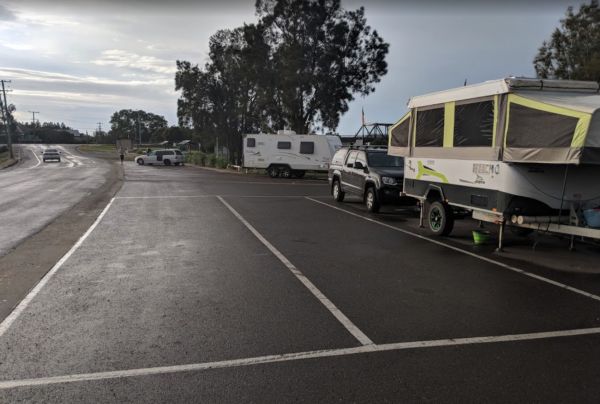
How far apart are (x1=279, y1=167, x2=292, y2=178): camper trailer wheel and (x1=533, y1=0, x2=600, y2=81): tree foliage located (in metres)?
15.8

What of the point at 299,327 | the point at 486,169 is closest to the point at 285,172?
→ the point at 486,169

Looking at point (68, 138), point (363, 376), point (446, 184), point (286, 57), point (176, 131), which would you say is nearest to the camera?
point (363, 376)

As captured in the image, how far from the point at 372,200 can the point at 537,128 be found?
6.84m

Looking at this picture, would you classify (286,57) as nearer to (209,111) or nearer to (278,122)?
(278,122)

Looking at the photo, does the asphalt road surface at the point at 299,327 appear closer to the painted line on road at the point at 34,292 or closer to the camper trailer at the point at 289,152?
the painted line on road at the point at 34,292

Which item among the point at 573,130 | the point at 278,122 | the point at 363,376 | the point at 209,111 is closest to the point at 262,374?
the point at 363,376

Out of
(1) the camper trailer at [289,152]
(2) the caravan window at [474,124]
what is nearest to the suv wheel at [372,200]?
(2) the caravan window at [474,124]

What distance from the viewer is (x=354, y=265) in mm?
7590

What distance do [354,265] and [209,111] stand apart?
38.6 m

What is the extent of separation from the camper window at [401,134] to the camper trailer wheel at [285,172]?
1938 centimetres

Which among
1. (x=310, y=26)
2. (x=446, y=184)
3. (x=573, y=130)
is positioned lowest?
(x=446, y=184)

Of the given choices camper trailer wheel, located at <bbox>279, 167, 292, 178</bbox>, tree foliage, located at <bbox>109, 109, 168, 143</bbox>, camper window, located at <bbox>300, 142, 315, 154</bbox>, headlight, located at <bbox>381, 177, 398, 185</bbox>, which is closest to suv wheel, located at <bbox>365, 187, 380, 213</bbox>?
headlight, located at <bbox>381, 177, 398, 185</bbox>

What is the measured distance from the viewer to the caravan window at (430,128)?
9.93m

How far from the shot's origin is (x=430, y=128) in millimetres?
10344
